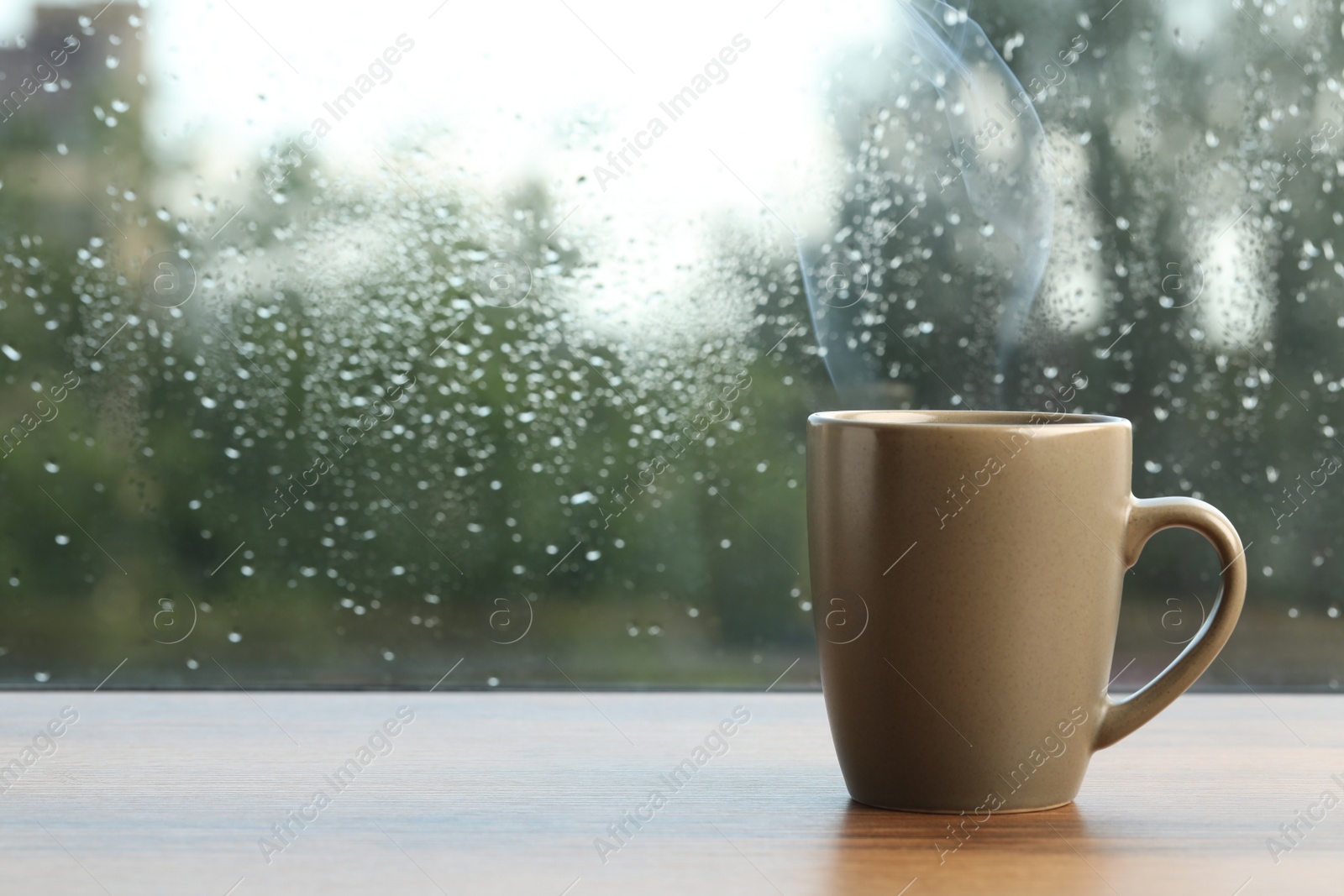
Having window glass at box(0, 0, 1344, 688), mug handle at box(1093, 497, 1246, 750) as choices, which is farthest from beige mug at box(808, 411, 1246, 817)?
window glass at box(0, 0, 1344, 688)

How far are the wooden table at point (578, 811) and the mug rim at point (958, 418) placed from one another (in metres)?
0.16

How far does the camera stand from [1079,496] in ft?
1.58

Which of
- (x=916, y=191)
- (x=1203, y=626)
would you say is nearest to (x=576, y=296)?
(x=916, y=191)

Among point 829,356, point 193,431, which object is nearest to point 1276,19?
point 829,356

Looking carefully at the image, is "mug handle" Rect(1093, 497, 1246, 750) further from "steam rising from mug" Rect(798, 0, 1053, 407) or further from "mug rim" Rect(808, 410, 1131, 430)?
"steam rising from mug" Rect(798, 0, 1053, 407)

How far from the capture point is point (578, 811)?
1.65 feet

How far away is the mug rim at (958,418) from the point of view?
1.62ft

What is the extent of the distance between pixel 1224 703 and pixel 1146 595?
0.45 feet

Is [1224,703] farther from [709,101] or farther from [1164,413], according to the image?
[709,101]

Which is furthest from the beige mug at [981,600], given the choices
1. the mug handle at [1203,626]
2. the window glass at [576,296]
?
the window glass at [576,296]

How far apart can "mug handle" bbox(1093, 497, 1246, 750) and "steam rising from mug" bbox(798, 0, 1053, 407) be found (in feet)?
1.19

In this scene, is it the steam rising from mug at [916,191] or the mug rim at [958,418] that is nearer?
the mug rim at [958,418]

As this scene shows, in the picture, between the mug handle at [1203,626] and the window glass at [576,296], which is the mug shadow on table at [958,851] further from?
the window glass at [576,296]

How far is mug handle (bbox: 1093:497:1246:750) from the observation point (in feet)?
1.65
